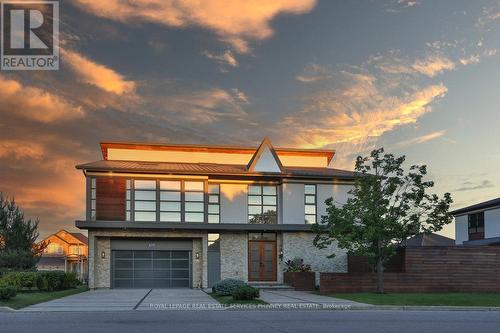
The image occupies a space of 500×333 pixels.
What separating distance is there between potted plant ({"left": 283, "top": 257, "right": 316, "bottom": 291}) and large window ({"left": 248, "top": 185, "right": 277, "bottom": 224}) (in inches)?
116

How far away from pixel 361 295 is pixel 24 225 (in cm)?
2887

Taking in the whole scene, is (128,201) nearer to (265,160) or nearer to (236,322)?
(265,160)

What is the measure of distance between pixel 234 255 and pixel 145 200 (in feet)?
20.5

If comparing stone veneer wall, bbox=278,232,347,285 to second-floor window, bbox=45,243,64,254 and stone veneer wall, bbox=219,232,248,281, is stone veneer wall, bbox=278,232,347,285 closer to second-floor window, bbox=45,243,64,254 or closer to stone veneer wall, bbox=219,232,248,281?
stone veneer wall, bbox=219,232,248,281

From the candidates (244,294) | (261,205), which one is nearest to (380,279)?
(244,294)

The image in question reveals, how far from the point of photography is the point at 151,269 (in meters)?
34.7

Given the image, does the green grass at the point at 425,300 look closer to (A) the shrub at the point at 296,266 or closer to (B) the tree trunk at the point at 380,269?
(B) the tree trunk at the point at 380,269

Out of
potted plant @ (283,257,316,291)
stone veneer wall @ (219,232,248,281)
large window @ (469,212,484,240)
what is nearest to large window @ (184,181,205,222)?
stone veneer wall @ (219,232,248,281)

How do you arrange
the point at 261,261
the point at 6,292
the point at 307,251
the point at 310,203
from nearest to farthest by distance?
1. the point at 6,292
2. the point at 307,251
3. the point at 261,261
4. the point at 310,203

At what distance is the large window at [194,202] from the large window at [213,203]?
740 mm

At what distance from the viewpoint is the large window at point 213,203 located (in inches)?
1394

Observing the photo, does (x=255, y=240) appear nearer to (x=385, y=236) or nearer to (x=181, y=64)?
(x=385, y=236)

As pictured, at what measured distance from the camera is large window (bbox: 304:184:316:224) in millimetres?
35847

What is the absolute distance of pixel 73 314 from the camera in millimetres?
17609
